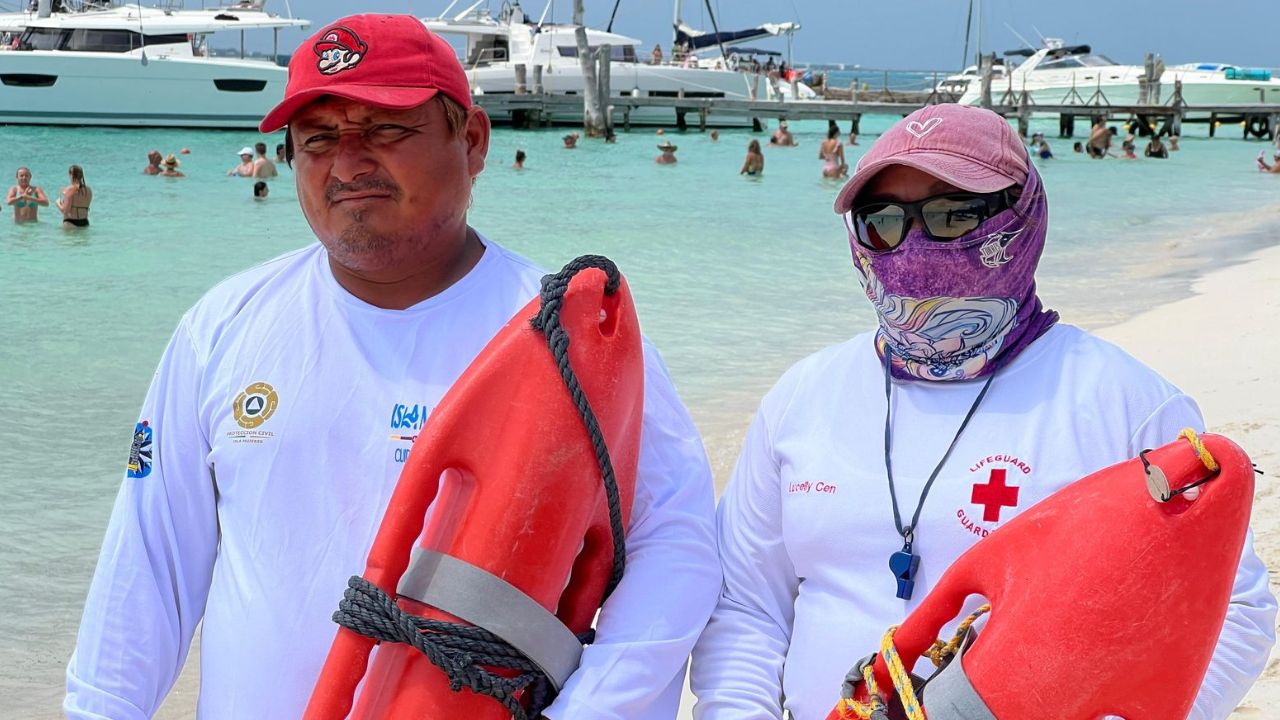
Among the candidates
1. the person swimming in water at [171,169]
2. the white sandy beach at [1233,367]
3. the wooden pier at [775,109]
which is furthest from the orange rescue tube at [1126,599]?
the wooden pier at [775,109]

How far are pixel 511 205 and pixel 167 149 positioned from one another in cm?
1368

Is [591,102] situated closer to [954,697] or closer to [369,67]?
[369,67]

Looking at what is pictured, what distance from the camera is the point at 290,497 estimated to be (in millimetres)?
2029

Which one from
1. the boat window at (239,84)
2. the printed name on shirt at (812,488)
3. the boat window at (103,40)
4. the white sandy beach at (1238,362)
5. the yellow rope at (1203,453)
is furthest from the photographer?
the boat window at (103,40)

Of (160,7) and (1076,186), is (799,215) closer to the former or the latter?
(1076,186)

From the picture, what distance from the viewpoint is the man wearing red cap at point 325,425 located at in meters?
2.01

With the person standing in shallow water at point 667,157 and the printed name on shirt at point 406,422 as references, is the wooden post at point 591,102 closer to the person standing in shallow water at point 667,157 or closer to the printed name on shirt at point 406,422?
the person standing in shallow water at point 667,157

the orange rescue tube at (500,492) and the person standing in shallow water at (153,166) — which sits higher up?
the orange rescue tube at (500,492)

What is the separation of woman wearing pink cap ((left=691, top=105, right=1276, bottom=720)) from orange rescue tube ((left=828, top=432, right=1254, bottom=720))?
0.26m

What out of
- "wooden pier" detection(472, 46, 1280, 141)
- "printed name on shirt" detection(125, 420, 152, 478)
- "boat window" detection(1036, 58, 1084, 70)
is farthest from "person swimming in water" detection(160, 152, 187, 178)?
"boat window" detection(1036, 58, 1084, 70)

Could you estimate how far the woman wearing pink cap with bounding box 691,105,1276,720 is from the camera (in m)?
2.00

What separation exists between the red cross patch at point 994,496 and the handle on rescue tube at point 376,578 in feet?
2.73

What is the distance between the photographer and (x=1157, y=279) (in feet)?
43.6

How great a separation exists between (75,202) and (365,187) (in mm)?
17172
